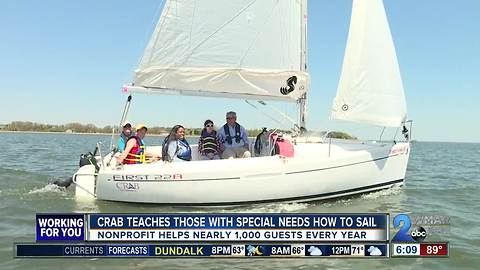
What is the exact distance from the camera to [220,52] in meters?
10.8

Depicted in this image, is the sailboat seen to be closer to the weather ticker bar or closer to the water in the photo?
the water

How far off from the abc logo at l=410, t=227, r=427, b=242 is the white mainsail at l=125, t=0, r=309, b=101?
4.99 meters

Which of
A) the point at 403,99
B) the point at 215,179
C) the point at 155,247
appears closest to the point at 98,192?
the point at 215,179

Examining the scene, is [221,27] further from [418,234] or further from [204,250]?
[418,234]

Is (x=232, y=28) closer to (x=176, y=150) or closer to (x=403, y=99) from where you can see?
(x=176, y=150)

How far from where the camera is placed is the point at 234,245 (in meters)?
6.12

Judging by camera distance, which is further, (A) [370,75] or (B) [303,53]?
(B) [303,53]

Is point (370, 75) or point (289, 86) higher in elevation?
point (370, 75)

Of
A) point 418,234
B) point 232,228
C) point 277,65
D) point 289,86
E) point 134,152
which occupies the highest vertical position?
point 277,65

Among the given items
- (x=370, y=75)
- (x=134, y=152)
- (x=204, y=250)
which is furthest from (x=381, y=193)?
(x=204, y=250)

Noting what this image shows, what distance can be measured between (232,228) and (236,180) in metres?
3.16

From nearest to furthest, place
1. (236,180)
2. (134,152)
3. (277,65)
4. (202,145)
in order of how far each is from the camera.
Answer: (236,180)
(134,152)
(202,145)
(277,65)

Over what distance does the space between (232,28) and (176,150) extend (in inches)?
131

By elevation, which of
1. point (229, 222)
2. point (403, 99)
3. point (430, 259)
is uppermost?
point (403, 99)
